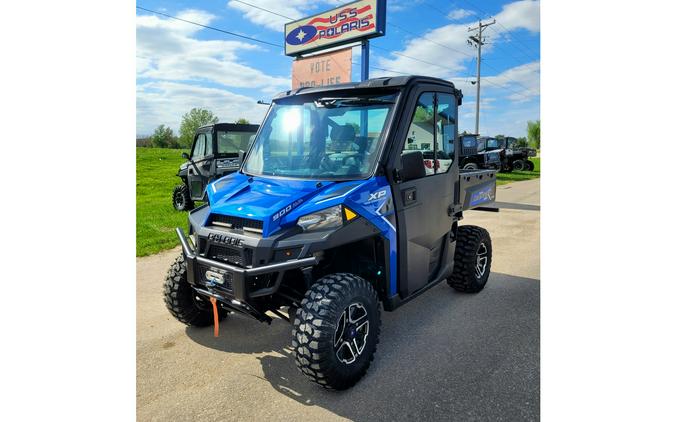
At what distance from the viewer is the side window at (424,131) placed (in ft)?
10.8

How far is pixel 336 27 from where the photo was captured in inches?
441

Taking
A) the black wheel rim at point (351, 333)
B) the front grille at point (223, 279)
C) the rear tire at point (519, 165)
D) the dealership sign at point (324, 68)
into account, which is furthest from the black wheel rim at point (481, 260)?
the rear tire at point (519, 165)

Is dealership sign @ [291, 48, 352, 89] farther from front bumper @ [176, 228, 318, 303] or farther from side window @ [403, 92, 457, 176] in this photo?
front bumper @ [176, 228, 318, 303]

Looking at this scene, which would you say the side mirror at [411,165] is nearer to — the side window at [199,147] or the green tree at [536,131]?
the green tree at [536,131]

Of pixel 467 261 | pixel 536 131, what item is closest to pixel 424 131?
pixel 536 131

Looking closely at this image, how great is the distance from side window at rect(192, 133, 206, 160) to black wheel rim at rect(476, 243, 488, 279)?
8024 millimetres

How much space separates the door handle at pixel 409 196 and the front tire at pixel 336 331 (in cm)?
76

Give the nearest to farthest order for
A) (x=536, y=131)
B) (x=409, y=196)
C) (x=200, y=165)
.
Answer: (x=536, y=131)
(x=409, y=196)
(x=200, y=165)

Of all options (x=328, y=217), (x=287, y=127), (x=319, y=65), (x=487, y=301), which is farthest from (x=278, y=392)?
(x=319, y=65)

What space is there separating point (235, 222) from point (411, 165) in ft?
4.47

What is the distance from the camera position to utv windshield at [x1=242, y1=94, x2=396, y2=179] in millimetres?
3141

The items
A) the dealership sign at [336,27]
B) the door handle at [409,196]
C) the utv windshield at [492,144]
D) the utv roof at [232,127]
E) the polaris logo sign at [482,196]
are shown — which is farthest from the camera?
the utv windshield at [492,144]

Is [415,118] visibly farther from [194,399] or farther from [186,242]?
[194,399]

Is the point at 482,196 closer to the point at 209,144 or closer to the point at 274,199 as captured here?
the point at 274,199
